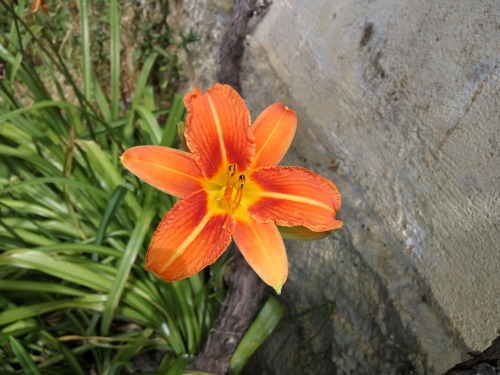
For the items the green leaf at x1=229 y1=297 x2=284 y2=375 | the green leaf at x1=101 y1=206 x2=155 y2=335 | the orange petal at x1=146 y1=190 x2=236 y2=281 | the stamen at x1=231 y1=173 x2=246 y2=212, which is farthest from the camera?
the green leaf at x1=229 y1=297 x2=284 y2=375

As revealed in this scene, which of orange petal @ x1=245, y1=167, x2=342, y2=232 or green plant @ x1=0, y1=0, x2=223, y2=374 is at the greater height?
orange petal @ x1=245, y1=167, x2=342, y2=232

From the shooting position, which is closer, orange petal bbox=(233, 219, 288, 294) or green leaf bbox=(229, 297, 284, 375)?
orange petal bbox=(233, 219, 288, 294)

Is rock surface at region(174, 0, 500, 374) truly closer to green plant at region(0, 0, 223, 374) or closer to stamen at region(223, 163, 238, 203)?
green plant at region(0, 0, 223, 374)

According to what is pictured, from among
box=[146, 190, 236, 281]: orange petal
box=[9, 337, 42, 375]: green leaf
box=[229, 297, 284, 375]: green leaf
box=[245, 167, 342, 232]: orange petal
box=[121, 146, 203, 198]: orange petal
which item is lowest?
box=[9, 337, 42, 375]: green leaf

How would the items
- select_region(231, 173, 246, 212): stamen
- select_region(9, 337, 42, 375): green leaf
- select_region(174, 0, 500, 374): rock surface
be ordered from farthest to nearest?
select_region(9, 337, 42, 375): green leaf < select_region(174, 0, 500, 374): rock surface < select_region(231, 173, 246, 212): stamen

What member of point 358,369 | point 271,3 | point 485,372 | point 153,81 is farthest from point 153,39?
point 485,372

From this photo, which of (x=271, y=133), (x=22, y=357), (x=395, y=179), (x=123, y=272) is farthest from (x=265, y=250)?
(x=22, y=357)

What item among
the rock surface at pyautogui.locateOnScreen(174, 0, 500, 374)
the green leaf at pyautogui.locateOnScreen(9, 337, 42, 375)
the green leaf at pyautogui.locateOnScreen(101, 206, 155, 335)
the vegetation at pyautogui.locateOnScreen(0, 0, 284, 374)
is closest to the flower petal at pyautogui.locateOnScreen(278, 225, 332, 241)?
the rock surface at pyautogui.locateOnScreen(174, 0, 500, 374)
